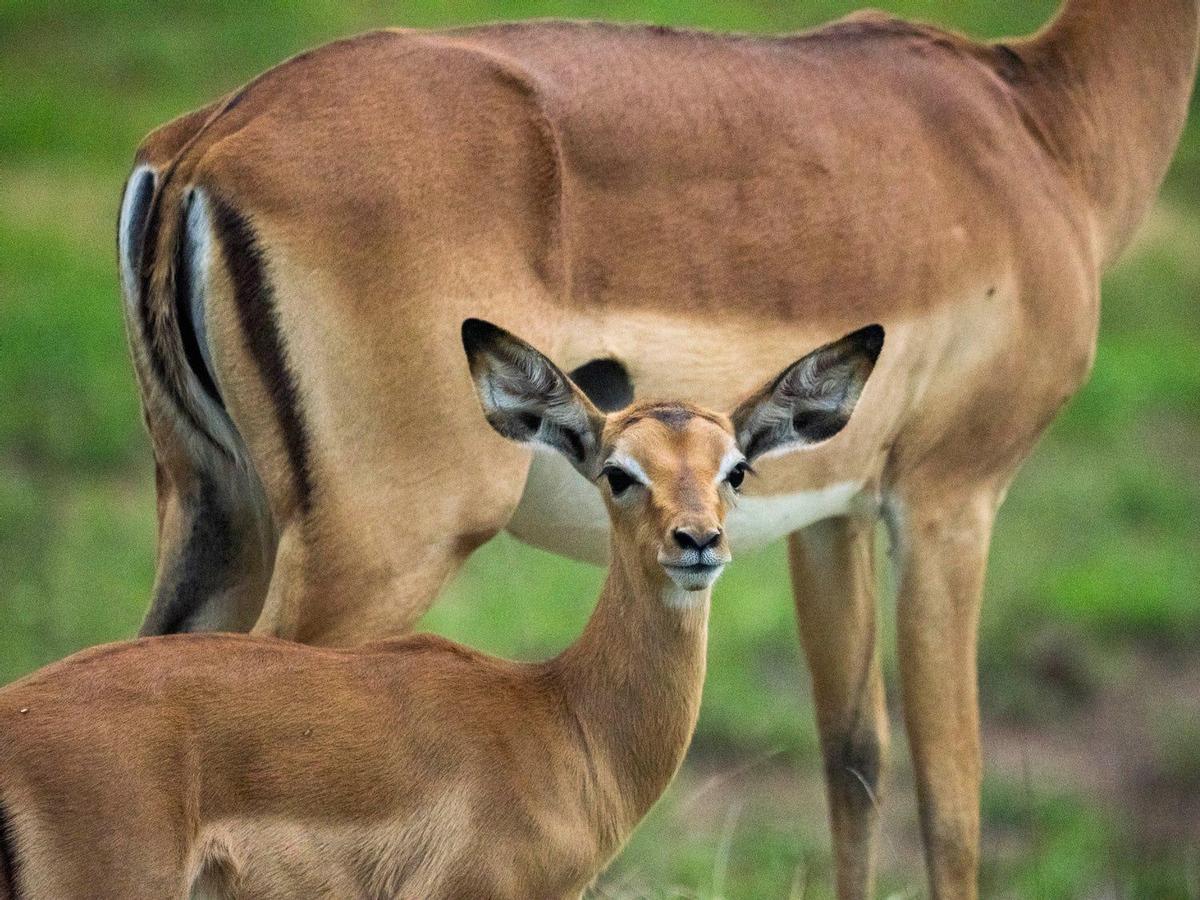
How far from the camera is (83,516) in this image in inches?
387

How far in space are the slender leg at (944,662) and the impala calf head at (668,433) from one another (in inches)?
44.6

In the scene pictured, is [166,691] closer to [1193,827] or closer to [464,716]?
[464,716]

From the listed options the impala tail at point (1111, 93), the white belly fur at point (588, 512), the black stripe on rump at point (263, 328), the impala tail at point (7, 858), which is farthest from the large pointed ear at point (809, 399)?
the impala tail at point (1111, 93)

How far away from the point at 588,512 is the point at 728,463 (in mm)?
782

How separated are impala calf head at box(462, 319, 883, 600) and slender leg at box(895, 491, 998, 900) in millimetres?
1133

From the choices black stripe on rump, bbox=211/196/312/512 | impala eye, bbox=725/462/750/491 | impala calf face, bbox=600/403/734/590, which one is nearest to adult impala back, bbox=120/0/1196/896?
black stripe on rump, bbox=211/196/312/512

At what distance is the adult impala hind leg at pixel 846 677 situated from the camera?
5.98 m

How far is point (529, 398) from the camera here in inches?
170

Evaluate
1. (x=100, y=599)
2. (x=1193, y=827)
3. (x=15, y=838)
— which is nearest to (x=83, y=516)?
(x=100, y=599)

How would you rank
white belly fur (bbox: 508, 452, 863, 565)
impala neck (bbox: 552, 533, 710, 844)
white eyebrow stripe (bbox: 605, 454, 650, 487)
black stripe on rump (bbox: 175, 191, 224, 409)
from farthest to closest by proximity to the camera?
white belly fur (bbox: 508, 452, 863, 565), black stripe on rump (bbox: 175, 191, 224, 409), impala neck (bbox: 552, 533, 710, 844), white eyebrow stripe (bbox: 605, 454, 650, 487)

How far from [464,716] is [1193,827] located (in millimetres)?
4569

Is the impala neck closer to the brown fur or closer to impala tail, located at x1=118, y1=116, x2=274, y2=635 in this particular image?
the brown fur

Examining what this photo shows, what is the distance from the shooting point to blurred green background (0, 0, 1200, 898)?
24.7ft

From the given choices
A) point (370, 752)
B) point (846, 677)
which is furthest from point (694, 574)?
point (846, 677)
